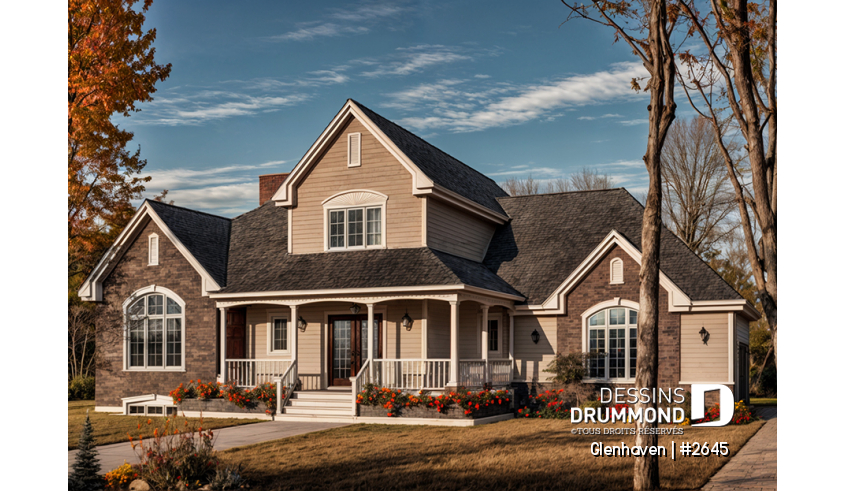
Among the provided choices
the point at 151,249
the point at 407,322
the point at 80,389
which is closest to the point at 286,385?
the point at 407,322

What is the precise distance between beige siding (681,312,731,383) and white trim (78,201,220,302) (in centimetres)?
1287

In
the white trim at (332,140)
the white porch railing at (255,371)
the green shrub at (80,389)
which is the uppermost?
the white trim at (332,140)

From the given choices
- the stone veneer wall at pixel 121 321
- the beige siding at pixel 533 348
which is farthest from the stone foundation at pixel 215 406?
the beige siding at pixel 533 348

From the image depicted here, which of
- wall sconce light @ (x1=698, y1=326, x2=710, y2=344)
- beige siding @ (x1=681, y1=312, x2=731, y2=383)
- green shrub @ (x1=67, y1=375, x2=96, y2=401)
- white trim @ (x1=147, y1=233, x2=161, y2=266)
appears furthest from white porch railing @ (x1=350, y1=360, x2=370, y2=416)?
green shrub @ (x1=67, y1=375, x2=96, y2=401)

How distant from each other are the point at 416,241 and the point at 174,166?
6.30 m

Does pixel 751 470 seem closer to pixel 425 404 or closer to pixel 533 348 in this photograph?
pixel 425 404

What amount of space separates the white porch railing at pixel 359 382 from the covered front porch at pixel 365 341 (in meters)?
0.03

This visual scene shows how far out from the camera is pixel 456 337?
17469mm

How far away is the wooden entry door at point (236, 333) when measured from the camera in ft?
66.2

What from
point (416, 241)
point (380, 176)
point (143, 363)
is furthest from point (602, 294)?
point (143, 363)

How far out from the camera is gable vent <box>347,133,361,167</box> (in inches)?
792

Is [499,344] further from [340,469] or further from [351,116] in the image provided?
[340,469]

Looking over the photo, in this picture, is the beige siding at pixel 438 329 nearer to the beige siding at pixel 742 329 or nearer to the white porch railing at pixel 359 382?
the white porch railing at pixel 359 382

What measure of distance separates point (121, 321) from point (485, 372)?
34.1 feet
